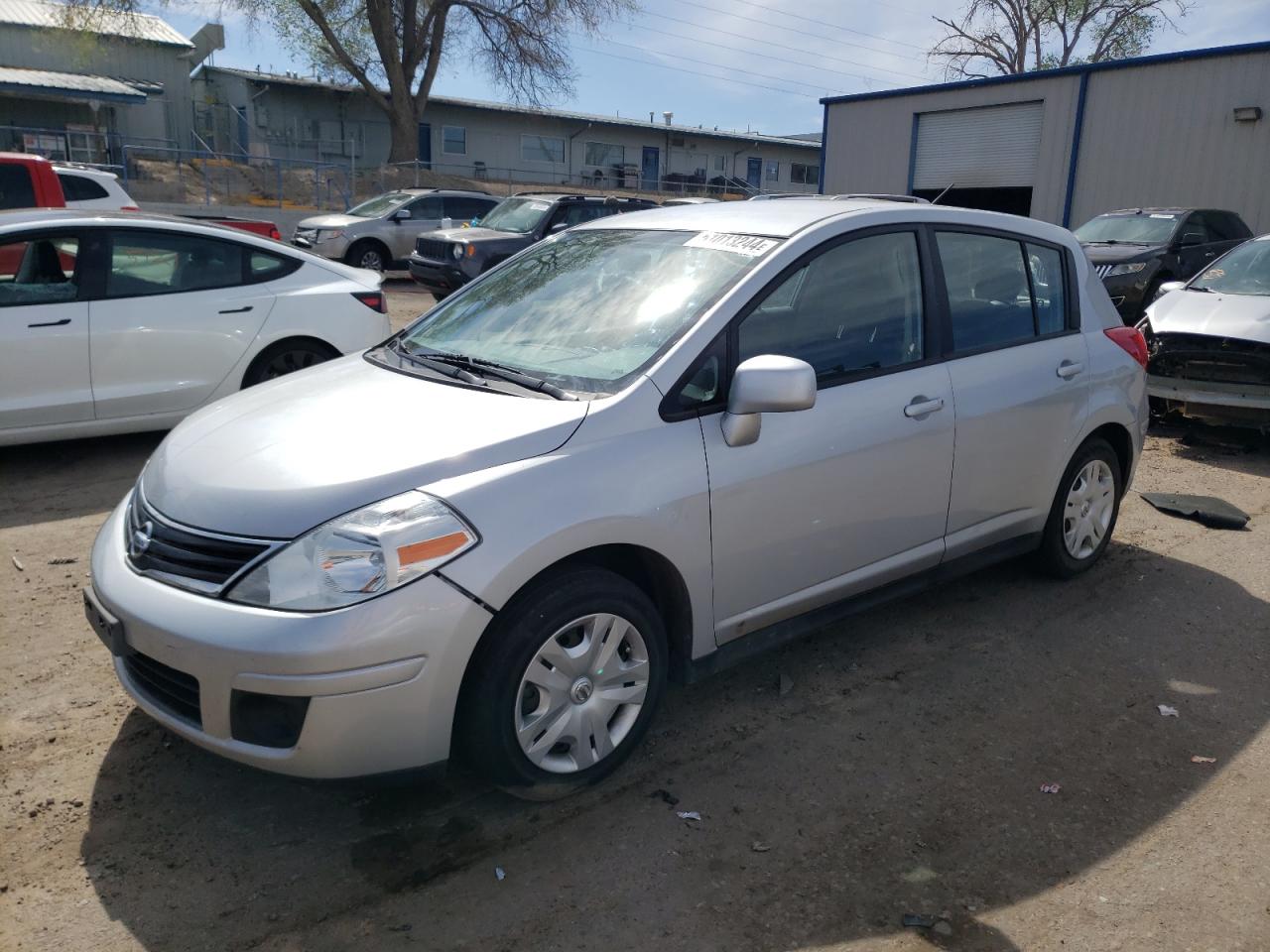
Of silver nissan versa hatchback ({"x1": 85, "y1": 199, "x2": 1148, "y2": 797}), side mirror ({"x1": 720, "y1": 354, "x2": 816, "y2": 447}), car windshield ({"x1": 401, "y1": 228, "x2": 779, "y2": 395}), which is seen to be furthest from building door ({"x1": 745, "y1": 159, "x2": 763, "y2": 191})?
side mirror ({"x1": 720, "y1": 354, "x2": 816, "y2": 447})

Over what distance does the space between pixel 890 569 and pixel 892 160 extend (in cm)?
2253

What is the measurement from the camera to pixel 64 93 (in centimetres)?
3042

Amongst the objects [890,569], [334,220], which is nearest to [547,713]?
[890,569]

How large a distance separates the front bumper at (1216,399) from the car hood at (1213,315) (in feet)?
1.22

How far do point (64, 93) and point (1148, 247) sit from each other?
31.2 metres

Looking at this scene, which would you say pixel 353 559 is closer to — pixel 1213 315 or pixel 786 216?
pixel 786 216

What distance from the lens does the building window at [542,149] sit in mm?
40938

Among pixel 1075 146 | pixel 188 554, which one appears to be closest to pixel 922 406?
pixel 188 554

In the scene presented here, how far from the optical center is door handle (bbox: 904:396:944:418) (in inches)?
147

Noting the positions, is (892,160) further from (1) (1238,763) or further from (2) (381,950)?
(2) (381,950)

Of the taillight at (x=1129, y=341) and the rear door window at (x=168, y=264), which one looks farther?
the rear door window at (x=168, y=264)

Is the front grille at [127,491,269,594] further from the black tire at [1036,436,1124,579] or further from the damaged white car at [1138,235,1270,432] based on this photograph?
the damaged white car at [1138,235,1270,432]

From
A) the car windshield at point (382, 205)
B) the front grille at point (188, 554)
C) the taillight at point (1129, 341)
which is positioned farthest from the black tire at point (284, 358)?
the car windshield at point (382, 205)

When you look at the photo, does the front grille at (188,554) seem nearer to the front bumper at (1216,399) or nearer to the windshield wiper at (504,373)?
the windshield wiper at (504,373)
